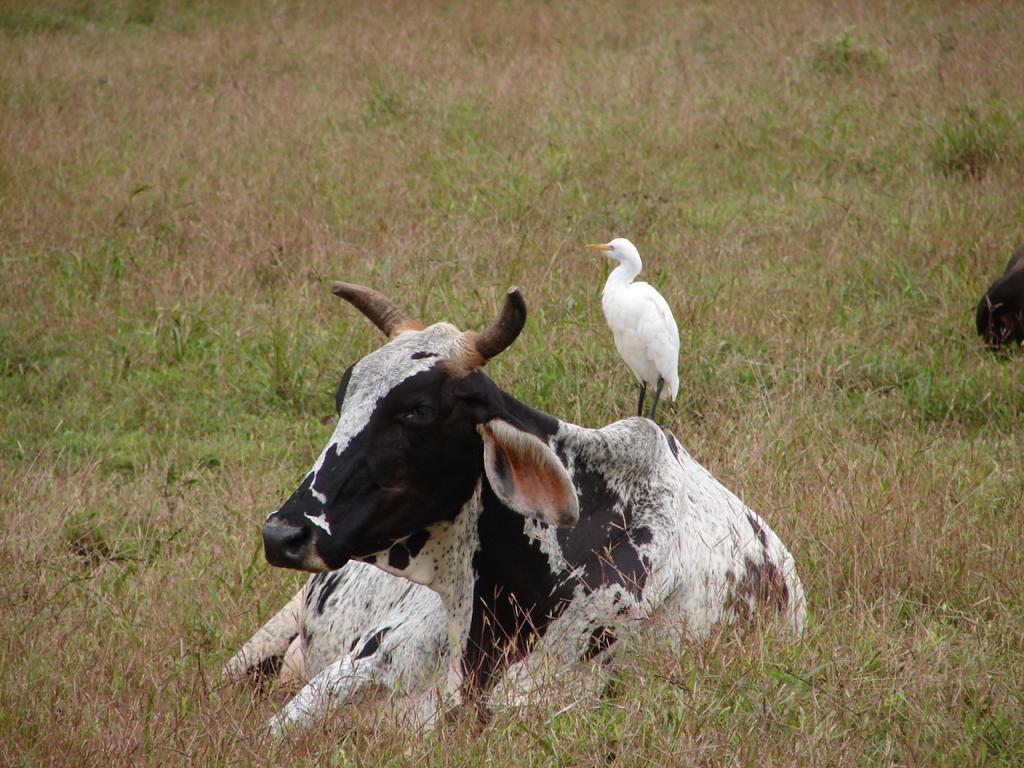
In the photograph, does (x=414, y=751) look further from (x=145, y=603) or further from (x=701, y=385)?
(x=701, y=385)

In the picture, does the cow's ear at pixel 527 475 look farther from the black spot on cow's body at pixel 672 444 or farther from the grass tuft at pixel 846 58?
the grass tuft at pixel 846 58

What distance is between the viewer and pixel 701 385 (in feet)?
23.4

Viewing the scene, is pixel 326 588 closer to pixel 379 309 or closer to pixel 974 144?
pixel 379 309

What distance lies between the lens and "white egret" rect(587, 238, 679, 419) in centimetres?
648

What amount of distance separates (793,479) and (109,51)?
1029 cm

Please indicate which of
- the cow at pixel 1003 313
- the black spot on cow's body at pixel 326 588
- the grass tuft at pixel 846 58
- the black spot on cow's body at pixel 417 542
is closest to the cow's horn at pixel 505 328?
the black spot on cow's body at pixel 417 542

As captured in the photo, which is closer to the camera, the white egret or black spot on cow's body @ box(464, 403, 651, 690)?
black spot on cow's body @ box(464, 403, 651, 690)

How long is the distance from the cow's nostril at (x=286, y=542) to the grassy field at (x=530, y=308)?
1.59ft

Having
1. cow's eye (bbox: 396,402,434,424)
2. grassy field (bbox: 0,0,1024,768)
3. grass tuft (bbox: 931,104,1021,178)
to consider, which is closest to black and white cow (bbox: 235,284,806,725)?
cow's eye (bbox: 396,402,434,424)

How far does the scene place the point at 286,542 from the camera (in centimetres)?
372

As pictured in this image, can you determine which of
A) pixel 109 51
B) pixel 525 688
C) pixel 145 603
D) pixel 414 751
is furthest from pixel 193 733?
pixel 109 51

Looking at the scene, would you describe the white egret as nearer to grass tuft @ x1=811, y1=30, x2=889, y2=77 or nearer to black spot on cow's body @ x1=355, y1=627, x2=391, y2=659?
black spot on cow's body @ x1=355, y1=627, x2=391, y2=659

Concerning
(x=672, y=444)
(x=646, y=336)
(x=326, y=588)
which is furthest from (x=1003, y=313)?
(x=326, y=588)

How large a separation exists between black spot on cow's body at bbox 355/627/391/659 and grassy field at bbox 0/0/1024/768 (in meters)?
0.37
